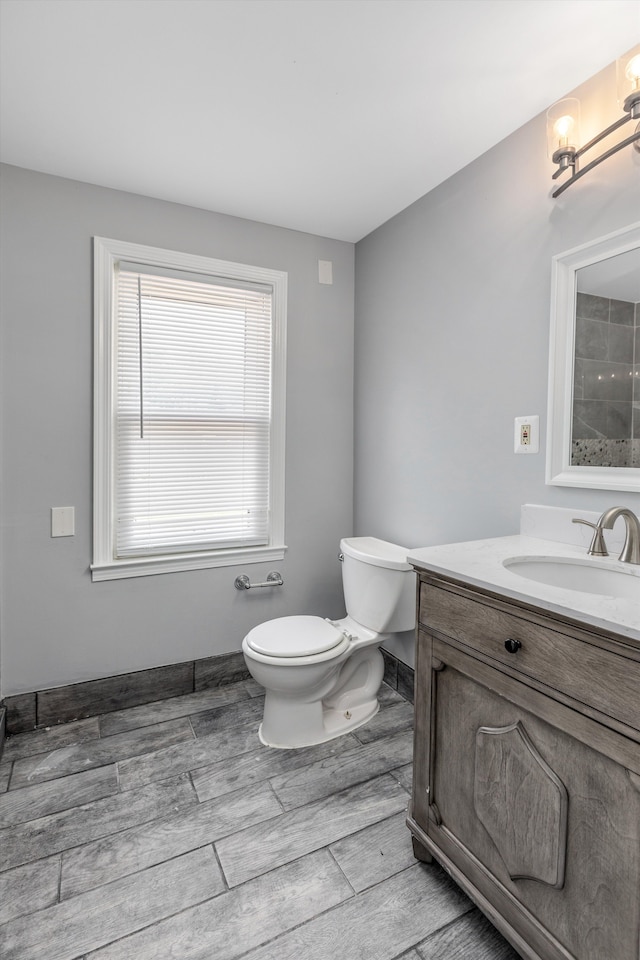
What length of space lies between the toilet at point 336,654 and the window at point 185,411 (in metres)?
0.55

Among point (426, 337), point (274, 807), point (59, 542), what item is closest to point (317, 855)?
point (274, 807)

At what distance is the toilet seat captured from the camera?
182cm

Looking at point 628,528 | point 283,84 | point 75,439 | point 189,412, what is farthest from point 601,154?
point 75,439

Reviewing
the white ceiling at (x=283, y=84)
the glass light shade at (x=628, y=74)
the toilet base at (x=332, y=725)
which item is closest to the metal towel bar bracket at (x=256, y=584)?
the toilet base at (x=332, y=725)

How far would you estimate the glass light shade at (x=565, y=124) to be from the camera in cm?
142

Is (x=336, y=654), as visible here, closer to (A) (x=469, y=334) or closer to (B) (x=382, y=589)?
(B) (x=382, y=589)

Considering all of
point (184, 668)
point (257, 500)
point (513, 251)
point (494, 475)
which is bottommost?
point (184, 668)

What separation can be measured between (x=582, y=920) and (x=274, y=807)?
0.96 metres

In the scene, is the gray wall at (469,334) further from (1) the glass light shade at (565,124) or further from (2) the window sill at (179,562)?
(2) the window sill at (179,562)

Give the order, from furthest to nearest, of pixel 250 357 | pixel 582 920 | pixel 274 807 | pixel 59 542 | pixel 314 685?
1. pixel 250 357
2. pixel 59 542
3. pixel 314 685
4. pixel 274 807
5. pixel 582 920

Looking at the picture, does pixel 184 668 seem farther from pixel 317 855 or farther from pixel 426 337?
pixel 426 337

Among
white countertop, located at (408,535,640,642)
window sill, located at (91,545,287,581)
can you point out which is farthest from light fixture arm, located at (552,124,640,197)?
window sill, located at (91,545,287,581)

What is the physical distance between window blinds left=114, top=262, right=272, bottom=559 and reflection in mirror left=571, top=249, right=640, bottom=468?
1428mm

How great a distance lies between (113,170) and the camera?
77.0 inches
